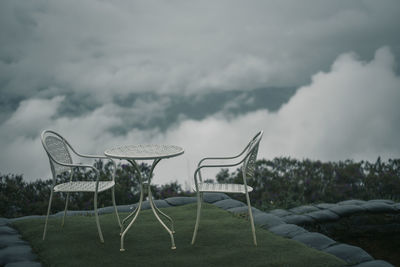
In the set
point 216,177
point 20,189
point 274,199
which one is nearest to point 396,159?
point 274,199

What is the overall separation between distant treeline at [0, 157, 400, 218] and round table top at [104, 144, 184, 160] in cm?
188

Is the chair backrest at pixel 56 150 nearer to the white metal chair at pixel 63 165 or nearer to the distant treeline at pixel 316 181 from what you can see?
the white metal chair at pixel 63 165

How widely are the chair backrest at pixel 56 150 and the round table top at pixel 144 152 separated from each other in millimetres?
491

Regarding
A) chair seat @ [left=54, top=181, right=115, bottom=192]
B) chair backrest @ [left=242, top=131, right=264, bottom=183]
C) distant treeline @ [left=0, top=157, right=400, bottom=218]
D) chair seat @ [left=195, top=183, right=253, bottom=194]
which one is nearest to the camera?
chair backrest @ [left=242, top=131, right=264, bottom=183]

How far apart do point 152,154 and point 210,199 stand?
6.01 feet

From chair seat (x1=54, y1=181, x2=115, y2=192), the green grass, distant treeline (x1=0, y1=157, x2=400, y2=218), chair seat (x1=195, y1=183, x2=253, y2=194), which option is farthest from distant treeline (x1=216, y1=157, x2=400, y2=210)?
chair seat (x1=54, y1=181, x2=115, y2=192)

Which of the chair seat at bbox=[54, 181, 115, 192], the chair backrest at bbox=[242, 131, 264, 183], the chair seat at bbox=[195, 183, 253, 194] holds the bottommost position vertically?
the chair seat at bbox=[195, 183, 253, 194]

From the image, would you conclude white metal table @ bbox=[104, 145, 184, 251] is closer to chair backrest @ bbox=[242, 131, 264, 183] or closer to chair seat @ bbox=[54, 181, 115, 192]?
chair seat @ bbox=[54, 181, 115, 192]

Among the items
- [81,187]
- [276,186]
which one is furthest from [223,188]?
[276,186]

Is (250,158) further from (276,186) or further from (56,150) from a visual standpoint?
(276,186)

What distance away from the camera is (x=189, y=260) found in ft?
11.4

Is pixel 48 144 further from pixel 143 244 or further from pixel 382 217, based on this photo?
pixel 382 217

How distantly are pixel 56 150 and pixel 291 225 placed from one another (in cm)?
236

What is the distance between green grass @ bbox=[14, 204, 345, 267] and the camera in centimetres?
347
